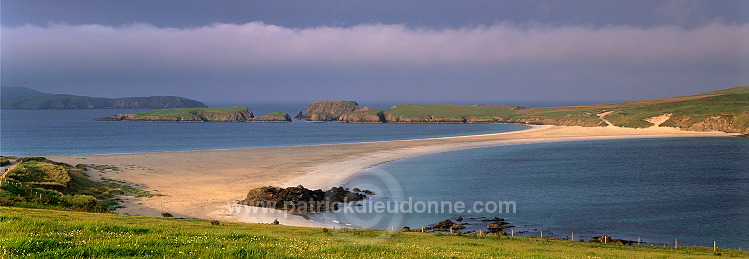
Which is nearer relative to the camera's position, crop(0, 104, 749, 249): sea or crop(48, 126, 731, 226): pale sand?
crop(0, 104, 749, 249): sea

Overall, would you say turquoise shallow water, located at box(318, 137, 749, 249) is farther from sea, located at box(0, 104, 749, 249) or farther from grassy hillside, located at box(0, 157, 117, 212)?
grassy hillside, located at box(0, 157, 117, 212)

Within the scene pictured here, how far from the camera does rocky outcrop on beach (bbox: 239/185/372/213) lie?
4400 cm

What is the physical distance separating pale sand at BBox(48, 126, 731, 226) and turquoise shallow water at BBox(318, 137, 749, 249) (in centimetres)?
564

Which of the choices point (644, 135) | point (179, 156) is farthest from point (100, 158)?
point (644, 135)

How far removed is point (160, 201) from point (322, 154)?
1838 inches

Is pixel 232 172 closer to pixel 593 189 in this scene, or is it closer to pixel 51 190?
pixel 51 190

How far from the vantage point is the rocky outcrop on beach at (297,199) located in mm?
44000

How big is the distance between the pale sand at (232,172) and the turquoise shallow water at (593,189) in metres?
5.64

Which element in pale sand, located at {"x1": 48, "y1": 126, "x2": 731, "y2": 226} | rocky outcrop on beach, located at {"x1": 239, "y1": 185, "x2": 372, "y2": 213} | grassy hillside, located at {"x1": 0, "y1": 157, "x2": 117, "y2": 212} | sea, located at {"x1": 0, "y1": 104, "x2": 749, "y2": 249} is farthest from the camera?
rocky outcrop on beach, located at {"x1": 239, "y1": 185, "x2": 372, "y2": 213}

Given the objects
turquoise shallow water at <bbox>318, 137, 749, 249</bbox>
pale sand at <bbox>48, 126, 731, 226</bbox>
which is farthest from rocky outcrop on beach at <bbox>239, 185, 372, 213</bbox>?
turquoise shallow water at <bbox>318, 137, 749, 249</bbox>

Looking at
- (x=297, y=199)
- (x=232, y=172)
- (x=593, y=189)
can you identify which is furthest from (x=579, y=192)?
(x=232, y=172)

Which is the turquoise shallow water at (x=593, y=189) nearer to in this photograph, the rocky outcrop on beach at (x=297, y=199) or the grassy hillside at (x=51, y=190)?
the rocky outcrop on beach at (x=297, y=199)

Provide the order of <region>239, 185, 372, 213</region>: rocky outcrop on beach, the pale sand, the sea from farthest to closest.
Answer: <region>239, 185, 372, 213</region>: rocky outcrop on beach, the pale sand, the sea

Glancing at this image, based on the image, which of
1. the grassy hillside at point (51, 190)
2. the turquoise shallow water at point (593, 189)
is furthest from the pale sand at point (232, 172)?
the turquoise shallow water at point (593, 189)
